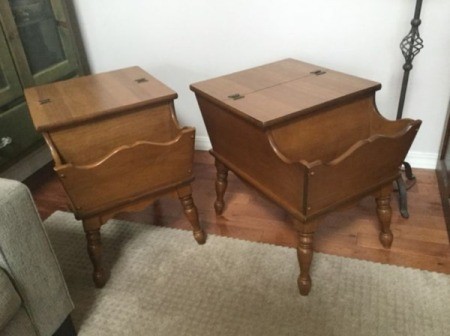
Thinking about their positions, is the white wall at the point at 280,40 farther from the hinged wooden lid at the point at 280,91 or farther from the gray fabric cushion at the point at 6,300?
the gray fabric cushion at the point at 6,300

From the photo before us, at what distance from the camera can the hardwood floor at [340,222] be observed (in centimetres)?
136

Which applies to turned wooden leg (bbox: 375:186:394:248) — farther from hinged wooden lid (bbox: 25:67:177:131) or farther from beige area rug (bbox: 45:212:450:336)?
hinged wooden lid (bbox: 25:67:177:131)

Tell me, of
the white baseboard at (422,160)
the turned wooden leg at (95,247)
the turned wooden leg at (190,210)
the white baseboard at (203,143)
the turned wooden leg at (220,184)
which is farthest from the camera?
the white baseboard at (203,143)

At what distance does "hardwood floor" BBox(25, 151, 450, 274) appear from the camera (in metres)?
1.36

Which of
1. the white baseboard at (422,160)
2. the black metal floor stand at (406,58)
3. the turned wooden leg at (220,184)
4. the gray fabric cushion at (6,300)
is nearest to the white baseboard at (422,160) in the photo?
the white baseboard at (422,160)

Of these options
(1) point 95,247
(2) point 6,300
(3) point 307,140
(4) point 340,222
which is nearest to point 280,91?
(3) point 307,140

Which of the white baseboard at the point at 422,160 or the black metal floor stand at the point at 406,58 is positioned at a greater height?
the black metal floor stand at the point at 406,58

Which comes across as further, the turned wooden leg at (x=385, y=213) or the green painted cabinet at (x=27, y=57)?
the green painted cabinet at (x=27, y=57)

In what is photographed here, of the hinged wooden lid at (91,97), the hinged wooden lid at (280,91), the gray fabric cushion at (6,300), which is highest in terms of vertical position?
the hinged wooden lid at (91,97)

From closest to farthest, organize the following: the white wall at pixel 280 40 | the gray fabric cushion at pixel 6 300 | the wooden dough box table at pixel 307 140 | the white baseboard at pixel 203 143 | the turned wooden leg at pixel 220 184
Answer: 1. the gray fabric cushion at pixel 6 300
2. the wooden dough box table at pixel 307 140
3. the turned wooden leg at pixel 220 184
4. the white wall at pixel 280 40
5. the white baseboard at pixel 203 143

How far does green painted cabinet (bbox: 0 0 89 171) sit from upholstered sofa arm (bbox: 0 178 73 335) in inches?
32.6

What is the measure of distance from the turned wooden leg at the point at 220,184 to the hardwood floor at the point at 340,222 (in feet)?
0.14

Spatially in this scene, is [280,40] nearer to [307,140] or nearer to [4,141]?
[307,140]

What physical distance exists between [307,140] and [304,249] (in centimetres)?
32
